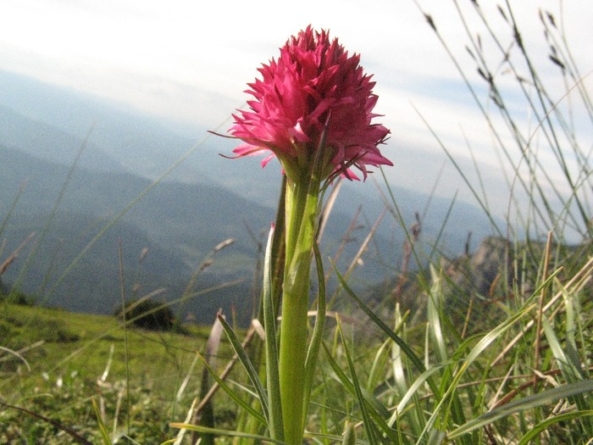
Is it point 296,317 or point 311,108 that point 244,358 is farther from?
point 311,108

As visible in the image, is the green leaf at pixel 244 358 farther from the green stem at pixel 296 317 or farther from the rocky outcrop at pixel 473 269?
the rocky outcrop at pixel 473 269

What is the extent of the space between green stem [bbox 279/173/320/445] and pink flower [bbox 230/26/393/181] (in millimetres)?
86

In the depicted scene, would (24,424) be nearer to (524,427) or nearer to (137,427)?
(137,427)

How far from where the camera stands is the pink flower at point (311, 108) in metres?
1.25

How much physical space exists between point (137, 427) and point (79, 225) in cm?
15480

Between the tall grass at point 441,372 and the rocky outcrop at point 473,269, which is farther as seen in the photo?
the rocky outcrop at point 473,269

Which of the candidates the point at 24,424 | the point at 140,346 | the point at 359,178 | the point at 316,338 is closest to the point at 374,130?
the point at 359,178

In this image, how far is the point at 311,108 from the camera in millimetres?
1272

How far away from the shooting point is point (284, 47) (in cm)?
130

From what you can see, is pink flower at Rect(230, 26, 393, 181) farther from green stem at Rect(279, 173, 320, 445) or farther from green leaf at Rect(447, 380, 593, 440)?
green leaf at Rect(447, 380, 593, 440)

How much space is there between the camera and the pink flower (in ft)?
4.09

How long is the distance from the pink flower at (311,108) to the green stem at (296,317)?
0.09 m

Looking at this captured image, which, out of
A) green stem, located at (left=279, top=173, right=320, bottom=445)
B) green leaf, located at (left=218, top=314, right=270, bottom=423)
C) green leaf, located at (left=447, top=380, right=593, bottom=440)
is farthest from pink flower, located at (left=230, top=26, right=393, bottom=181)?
green leaf, located at (left=447, top=380, right=593, bottom=440)

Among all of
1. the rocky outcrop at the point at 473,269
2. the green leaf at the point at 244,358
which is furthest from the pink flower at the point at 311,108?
the rocky outcrop at the point at 473,269
